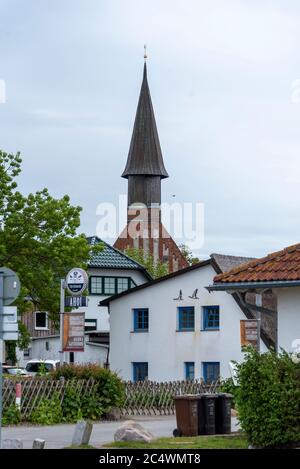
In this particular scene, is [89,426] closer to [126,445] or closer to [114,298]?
[126,445]

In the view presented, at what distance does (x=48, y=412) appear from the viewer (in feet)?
115

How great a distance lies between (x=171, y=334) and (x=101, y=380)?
76.3ft

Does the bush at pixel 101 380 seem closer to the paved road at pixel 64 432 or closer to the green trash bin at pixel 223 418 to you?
the paved road at pixel 64 432

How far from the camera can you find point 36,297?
192 feet

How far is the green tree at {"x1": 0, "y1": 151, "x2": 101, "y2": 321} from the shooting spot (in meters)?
58.0

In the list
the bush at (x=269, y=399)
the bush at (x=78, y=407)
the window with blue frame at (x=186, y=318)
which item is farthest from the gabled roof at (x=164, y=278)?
the bush at (x=269, y=399)

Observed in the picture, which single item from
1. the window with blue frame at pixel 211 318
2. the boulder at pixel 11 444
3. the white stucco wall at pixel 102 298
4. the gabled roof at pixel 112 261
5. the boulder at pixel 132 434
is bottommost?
the boulder at pixel 132 434

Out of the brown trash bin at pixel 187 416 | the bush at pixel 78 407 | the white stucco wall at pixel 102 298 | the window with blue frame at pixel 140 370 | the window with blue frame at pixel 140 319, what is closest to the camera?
the brown trash bin at pixel 187 416

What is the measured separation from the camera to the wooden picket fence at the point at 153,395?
4188 centimetres

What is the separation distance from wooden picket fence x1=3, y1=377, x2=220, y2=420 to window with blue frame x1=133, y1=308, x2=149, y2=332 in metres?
15.1

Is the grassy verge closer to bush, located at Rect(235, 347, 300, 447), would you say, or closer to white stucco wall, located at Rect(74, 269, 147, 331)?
bush, located at Rect(235, 347, 300, 447)

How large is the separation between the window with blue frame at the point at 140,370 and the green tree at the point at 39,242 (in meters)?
5.48

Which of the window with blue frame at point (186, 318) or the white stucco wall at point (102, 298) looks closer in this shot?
the window with blue frame at point (186, 318)

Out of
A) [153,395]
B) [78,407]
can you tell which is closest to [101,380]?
[78,407]
